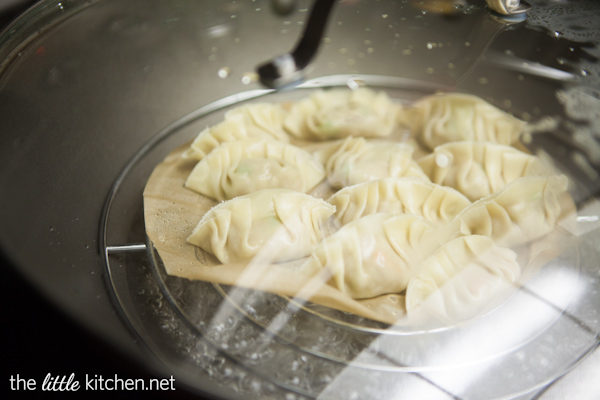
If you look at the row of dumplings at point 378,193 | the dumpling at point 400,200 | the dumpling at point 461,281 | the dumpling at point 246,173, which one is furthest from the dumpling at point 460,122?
the dumpling at point 461,281

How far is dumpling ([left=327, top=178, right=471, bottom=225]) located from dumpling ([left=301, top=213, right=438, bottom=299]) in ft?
0.32

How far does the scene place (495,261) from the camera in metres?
1.04

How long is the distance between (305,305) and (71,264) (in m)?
0.56

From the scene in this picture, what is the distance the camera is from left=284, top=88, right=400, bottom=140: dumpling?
1.68m

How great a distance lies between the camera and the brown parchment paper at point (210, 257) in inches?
39.6

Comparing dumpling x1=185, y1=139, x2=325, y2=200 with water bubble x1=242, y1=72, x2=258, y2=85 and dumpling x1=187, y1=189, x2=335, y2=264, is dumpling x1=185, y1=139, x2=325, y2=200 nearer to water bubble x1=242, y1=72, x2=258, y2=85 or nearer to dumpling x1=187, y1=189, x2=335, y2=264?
dumpling x1=187, y1=189, x2=335, y2=264

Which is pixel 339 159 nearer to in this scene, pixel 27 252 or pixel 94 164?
pixel 94 164

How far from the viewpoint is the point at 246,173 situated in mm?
1413

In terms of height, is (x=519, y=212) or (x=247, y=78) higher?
(x=247, y=78)

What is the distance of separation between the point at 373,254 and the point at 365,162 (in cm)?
44

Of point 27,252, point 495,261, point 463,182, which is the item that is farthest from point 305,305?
point 463,182

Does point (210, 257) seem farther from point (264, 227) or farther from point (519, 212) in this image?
point (519, 212)

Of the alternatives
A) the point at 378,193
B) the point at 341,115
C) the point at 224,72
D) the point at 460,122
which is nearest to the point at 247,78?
the point at 224,72

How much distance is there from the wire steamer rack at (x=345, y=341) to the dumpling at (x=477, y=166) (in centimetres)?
41
